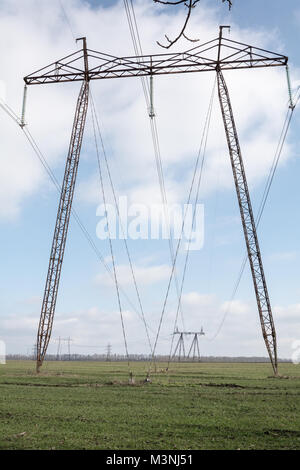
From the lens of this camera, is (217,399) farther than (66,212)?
No

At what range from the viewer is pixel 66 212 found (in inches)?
2098

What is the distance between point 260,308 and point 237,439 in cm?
3868

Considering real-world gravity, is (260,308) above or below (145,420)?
above

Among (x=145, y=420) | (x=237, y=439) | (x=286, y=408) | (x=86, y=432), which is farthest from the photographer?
(x=286, y=408)

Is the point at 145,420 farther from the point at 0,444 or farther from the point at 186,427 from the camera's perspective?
the point at 0,444

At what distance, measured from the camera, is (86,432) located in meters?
14.0

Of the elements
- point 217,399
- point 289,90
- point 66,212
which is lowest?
point 217,399

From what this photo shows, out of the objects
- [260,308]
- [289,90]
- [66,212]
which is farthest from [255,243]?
[66,212]

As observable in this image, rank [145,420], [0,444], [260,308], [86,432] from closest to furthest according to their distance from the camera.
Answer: [0,444] < [86,432] < [145,420] < [260,308]

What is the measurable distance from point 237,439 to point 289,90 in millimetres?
35136

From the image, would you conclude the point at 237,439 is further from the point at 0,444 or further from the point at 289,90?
the point at 289,90
